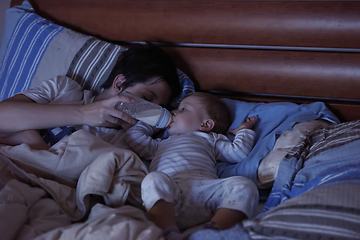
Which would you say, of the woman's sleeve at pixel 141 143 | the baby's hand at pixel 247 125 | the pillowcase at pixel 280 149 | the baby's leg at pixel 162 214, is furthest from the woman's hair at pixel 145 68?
the baby's leg at pixel 162 214

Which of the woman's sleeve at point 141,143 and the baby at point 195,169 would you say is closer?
the baby at point 195,169

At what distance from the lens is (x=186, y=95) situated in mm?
1510

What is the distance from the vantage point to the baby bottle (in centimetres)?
132

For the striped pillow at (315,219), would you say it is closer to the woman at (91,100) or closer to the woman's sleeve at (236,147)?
the woman's sleeve at (236,147)

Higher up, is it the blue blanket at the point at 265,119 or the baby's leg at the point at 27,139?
the blue blanket at the point at 265,119

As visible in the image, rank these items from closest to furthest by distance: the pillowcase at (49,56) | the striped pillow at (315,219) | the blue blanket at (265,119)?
the striped pillow at (315,219)
the blue blanket at (265,119)
the pillowcase at (49,56)

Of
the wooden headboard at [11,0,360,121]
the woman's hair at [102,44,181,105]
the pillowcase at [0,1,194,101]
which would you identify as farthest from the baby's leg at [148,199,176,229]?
the wooden headboard at [11,0,360,121]

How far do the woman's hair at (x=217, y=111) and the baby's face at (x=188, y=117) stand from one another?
0.02 m

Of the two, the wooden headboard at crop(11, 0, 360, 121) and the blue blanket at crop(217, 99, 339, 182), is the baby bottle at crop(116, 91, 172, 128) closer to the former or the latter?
the blue blanket at crop(217, 99, 339, 182)

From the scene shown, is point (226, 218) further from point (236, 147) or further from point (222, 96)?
point (222, 96)

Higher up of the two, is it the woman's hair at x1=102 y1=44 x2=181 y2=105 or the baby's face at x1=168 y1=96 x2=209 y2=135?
the woman's hair at x1=102 y1=44 x2=181 y2=105

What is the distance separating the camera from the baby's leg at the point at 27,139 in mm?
1230

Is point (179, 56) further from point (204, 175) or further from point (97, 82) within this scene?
point (204, 175)

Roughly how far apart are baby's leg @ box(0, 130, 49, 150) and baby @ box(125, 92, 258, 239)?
0.34 meters
